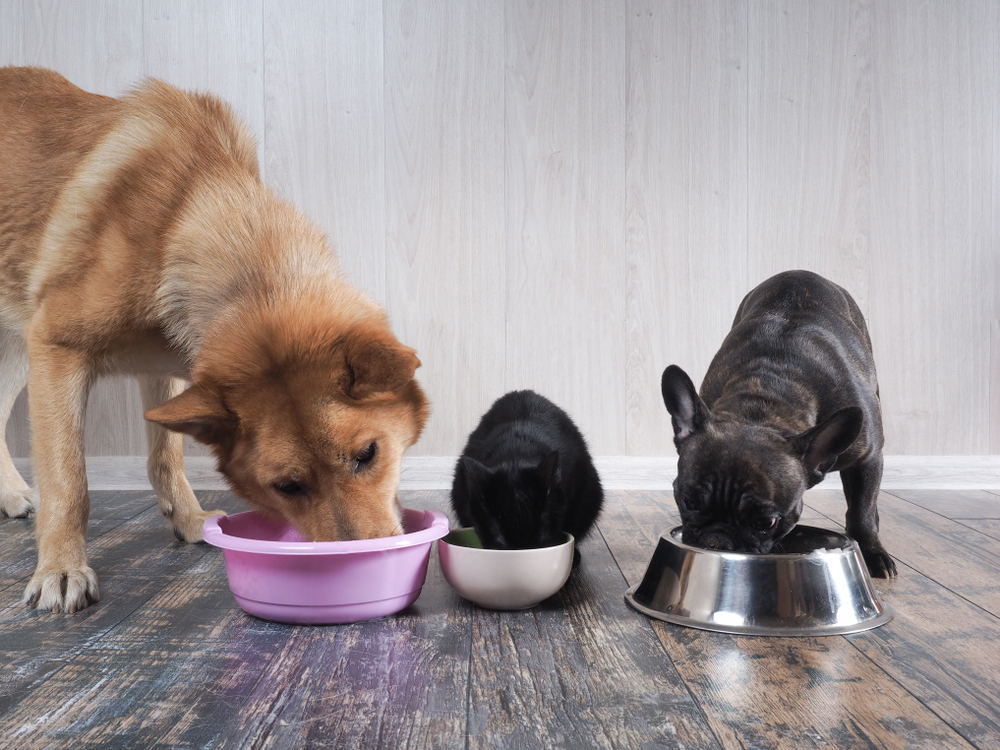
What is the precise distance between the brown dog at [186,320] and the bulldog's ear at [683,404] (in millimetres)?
626

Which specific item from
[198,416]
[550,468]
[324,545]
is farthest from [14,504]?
[550,468]

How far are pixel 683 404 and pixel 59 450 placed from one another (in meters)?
→ 1.60

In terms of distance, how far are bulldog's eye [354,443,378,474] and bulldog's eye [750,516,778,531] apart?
888 mm

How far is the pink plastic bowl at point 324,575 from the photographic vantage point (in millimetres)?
1637

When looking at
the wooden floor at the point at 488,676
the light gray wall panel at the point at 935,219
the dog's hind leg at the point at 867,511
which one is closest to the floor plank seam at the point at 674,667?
the wooden floor at the point at 488,676

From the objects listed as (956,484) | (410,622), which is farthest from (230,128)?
(956,484)

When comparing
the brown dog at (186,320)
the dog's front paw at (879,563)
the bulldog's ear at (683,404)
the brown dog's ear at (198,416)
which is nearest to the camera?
the brown dog's ear at (198,416)

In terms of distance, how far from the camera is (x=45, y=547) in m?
1.94

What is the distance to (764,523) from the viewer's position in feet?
5.90

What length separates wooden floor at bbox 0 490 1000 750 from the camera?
3.97ft

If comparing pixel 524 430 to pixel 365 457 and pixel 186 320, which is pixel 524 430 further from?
pixel 186 320

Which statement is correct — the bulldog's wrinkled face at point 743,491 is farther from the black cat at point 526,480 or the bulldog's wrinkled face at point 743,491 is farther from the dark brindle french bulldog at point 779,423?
the black cat at point 526,480

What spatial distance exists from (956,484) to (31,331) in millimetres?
3507

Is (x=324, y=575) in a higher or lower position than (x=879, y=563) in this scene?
higher
